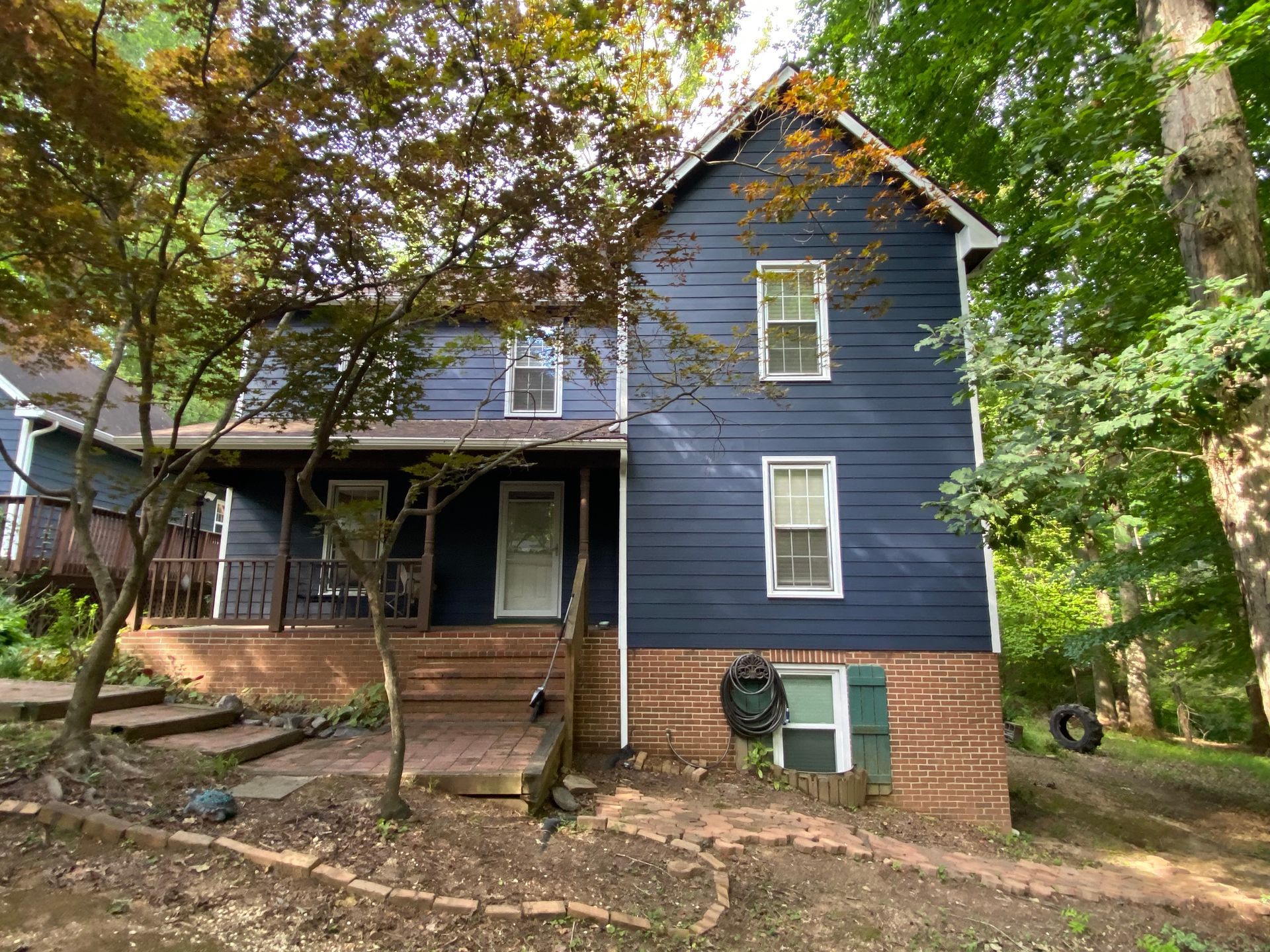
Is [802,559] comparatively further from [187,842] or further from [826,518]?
[187,842]

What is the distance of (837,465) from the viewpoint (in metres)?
8.46

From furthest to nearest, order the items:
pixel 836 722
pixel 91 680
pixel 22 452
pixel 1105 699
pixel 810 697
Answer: pixel 1105 699 < pixel 22 452 < pixel 810 697 < pixel 836 722 < pixel 91 680

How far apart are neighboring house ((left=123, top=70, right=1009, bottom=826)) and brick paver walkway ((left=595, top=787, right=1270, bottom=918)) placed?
1449 mm

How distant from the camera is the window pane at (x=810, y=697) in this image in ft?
26.3

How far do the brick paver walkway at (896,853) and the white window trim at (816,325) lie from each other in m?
4.83

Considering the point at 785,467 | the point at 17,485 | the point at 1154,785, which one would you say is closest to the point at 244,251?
the point at 785,467

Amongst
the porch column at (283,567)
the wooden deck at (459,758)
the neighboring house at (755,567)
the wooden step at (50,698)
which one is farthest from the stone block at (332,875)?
the porch column at (283,567)

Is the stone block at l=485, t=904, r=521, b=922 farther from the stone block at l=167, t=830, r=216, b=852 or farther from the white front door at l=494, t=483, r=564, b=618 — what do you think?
the white front door at l=494, t=483, r=564, b=618

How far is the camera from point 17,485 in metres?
11.5

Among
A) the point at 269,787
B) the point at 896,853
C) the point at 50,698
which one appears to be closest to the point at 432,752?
the point at 269,787

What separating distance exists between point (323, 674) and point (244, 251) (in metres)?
4.88

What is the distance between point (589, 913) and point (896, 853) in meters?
3.31

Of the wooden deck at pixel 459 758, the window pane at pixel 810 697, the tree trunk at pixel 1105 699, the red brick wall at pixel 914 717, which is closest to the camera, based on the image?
the wooden deck at pixel 459 758

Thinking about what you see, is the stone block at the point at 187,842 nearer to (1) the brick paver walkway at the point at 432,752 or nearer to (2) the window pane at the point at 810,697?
(1) the brick paver walkway at the point at 432,752
